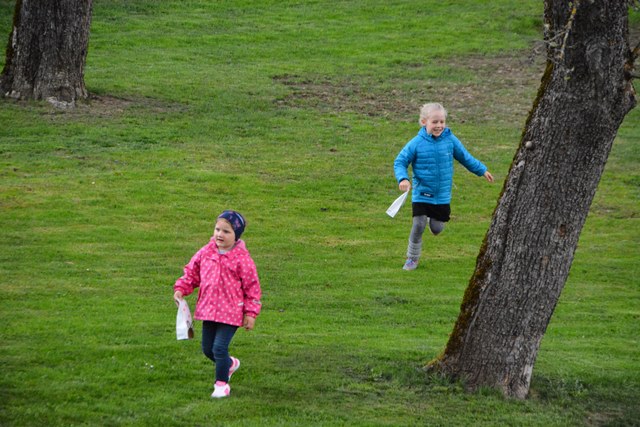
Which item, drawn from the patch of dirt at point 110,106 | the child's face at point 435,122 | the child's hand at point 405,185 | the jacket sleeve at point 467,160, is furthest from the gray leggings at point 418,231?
the patch of dirt at point 110,106

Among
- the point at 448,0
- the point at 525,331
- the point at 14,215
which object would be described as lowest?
the point at 14,215

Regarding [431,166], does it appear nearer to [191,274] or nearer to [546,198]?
[546,198]

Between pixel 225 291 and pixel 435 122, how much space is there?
513 centimetres

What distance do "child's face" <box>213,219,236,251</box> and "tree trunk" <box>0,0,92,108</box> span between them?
38.3ft

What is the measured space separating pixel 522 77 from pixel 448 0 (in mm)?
8748

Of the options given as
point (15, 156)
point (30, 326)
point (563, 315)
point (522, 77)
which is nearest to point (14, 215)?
point (15, 156)

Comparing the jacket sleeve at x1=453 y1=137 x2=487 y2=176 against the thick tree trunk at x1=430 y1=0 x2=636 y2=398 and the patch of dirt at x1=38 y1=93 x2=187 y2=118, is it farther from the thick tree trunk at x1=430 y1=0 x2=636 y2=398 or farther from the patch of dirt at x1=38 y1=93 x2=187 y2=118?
the patch of dirt at x1=38 y1=93 x2=187 y2=118

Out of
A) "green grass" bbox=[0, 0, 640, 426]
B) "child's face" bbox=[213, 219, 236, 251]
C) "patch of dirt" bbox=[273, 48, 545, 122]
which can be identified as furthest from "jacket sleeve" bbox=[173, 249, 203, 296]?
"patch of dirt" bbox=[273, 48, 545, 122]

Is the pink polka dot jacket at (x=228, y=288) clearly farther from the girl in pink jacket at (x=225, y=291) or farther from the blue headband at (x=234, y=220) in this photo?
the blue headband at (x=234, y=220)

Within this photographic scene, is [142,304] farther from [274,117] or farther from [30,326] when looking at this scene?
[274,117]

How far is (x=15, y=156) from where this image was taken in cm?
1591

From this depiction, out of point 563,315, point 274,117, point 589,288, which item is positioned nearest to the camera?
point 563,315

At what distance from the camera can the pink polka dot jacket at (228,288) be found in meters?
7.36

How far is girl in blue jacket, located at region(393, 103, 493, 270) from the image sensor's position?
469 inches
